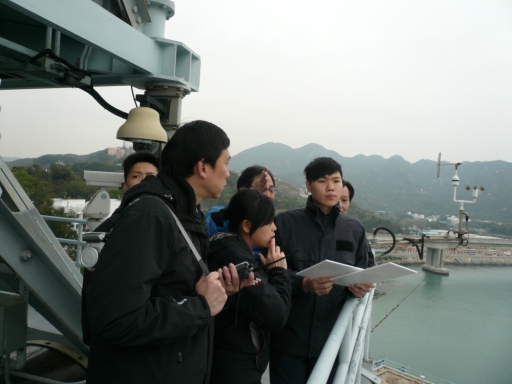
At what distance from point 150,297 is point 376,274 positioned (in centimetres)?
95

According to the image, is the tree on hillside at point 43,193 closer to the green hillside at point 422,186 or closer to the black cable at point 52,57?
the black cable at point 52,57

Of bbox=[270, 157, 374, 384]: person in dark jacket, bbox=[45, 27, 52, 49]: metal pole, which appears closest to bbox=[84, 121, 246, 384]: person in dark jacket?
bbox=[270, 157, 374, 384]: person in dark jacket

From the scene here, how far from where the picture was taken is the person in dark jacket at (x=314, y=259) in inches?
70.5

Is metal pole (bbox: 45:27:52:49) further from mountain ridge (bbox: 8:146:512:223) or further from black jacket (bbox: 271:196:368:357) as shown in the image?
mountain ridge (bbox: 8:146:512:223)

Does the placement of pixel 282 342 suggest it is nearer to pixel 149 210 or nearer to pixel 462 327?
pixel 149 210

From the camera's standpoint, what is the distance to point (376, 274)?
1519mm

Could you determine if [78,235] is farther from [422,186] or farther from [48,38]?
[422,186]

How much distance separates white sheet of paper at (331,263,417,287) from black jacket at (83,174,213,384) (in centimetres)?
68

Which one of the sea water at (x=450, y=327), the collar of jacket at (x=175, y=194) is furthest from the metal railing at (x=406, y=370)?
the collar of jacket at (x=175, y=194)

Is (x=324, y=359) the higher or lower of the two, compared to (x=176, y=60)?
lower

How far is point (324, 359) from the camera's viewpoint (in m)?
1.00

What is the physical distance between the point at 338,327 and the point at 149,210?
80 centimetres

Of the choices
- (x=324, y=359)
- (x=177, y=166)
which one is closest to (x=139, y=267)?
(x=177, y=166)

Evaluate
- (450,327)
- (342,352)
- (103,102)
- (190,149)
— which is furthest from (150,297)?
(450,327)
